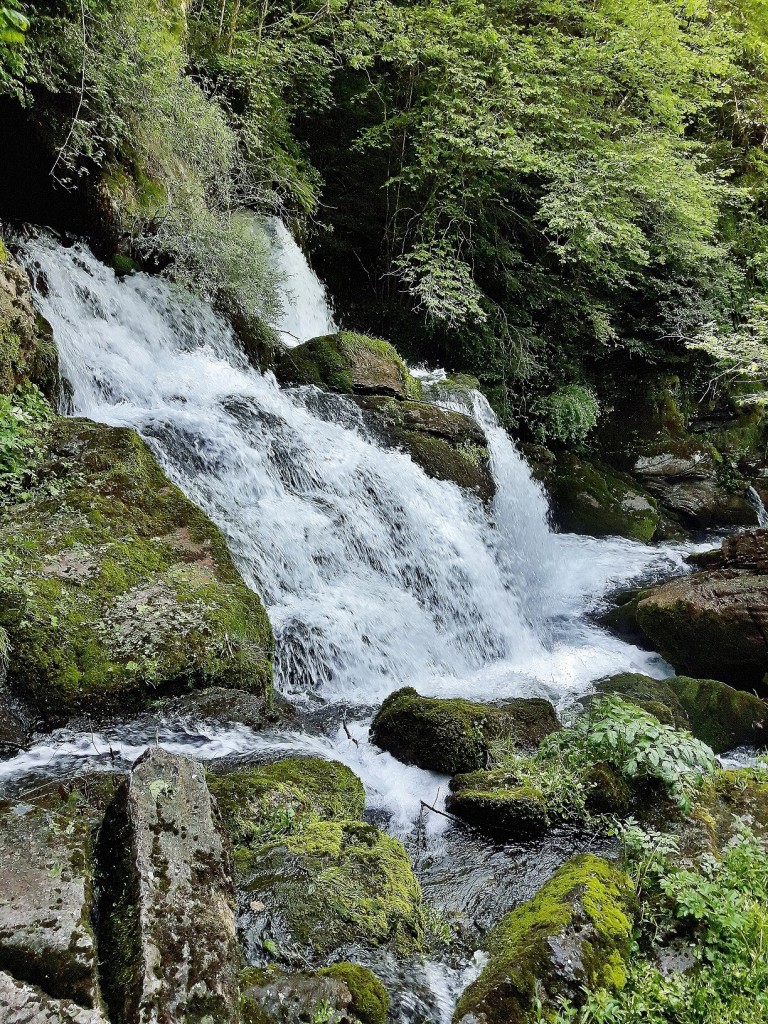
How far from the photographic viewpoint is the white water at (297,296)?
1145cm

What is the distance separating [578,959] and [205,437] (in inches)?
217

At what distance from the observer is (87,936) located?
191cm

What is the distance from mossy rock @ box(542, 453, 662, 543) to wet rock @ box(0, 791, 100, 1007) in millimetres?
11888

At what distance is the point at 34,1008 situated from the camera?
1.69 m

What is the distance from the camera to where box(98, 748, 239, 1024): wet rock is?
188 cm

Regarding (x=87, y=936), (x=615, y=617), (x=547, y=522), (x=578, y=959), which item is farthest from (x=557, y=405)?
(x=87, y=936)

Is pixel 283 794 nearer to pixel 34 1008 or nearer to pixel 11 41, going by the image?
pixel 34 1008

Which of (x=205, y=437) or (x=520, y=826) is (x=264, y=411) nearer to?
(x=205, y=437)

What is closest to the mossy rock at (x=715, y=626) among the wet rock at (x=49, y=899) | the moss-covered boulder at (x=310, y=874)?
the moss-covered boulder at (x=310, y=874)

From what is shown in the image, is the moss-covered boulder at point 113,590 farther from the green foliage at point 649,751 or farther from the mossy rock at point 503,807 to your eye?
the green foliage at point 649,751

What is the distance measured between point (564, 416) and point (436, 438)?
239 inches

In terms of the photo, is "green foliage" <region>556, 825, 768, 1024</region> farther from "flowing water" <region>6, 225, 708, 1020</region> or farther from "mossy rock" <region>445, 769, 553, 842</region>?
"flowing water" <region>6, 225, 708, 1020</region>

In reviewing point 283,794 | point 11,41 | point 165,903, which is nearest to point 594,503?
point 283,794

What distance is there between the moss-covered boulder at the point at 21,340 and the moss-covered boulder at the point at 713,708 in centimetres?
610
